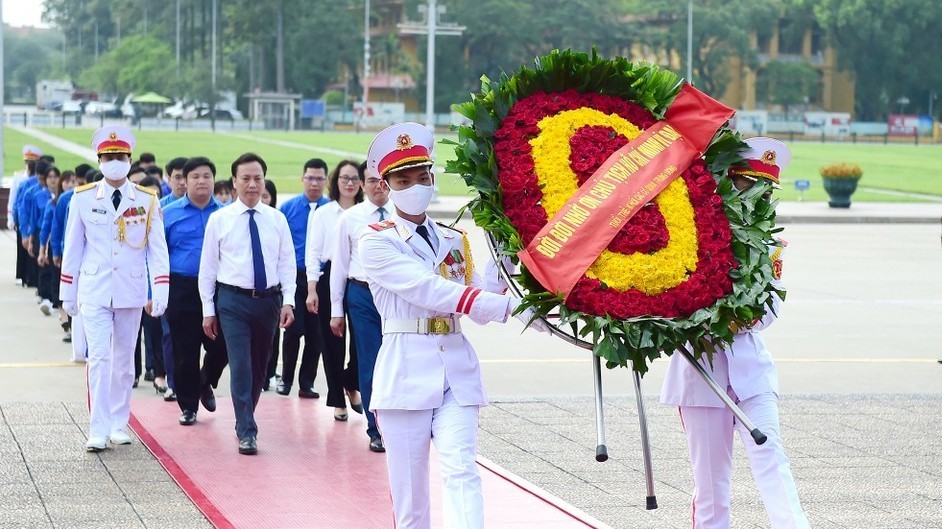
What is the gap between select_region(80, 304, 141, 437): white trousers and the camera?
8570 mm

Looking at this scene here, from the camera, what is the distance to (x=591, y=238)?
5250mm

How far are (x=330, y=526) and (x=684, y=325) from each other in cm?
259

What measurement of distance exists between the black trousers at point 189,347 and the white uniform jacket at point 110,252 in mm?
656

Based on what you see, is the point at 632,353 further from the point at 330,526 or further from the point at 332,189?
the point at 332,189

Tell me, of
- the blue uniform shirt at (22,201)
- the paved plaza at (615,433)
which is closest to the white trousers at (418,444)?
the paved plaza at (615,433)

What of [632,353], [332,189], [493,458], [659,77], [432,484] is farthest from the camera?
[332,189]

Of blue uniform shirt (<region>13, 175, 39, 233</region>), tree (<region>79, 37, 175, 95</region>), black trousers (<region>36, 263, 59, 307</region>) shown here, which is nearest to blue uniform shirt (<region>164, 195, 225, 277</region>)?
black trousers (<region>36, 263, 59, 307</region>)

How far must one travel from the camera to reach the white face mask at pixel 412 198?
5.68 meters

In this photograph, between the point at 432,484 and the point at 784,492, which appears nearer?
the point at 784,492

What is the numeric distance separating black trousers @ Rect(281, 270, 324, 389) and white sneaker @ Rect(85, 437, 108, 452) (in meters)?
2.17

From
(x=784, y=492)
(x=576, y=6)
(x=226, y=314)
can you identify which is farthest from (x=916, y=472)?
(x=576, y=6)

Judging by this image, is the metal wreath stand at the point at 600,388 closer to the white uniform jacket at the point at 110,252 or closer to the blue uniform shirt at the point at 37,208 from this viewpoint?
the white uniform jacket at the point at 110,252

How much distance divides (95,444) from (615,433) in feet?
10.9

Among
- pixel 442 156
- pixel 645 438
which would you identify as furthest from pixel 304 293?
pixel 442 156
